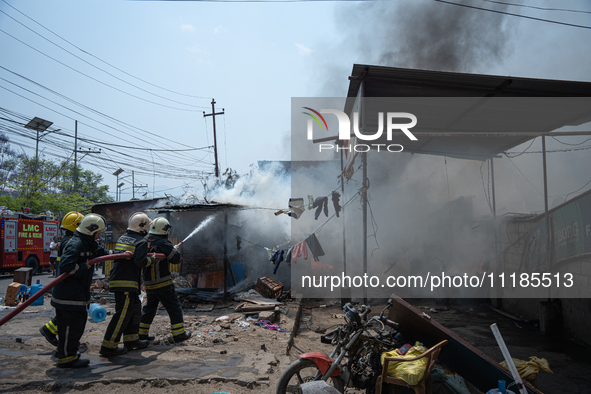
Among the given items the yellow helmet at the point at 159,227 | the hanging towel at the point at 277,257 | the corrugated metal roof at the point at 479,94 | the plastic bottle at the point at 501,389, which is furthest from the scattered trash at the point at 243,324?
the corrugated metal roof at the point at 479,94

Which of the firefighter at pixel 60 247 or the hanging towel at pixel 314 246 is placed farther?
the hanging towel at pixel 314 246

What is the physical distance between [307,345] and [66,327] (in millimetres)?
3800

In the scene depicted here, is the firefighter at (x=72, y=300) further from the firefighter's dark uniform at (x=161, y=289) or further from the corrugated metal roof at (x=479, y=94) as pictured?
the corrugated metal roof at (x=479, y=94)

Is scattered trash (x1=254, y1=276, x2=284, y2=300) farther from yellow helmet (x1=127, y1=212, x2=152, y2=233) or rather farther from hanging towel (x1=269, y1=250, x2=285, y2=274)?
yellow helmet (x1=127, y1=212, x2=152, y2=233)

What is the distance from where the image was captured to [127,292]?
15.2 feet

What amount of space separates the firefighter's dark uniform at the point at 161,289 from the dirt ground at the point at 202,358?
298 millimetres

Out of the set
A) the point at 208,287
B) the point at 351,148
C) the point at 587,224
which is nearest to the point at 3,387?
the point at 351,148

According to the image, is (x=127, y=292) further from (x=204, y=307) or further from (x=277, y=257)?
(x=277, y=257)

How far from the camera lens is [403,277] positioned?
12.2 m

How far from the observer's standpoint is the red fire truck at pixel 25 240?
46.8 ft

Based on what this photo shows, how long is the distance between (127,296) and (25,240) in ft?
48.2

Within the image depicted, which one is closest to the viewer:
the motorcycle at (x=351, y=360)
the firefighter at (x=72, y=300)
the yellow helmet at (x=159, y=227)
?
the motorcycle at (x=351, y=360)

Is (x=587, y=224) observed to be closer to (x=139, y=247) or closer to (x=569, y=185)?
(x=139, y=247)

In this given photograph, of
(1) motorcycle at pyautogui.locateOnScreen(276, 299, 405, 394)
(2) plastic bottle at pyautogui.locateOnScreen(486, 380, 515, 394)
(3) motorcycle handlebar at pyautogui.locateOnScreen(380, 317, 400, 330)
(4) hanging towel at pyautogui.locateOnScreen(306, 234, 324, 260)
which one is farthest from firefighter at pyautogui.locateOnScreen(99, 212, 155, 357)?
(4) hanging towel at pyautogui.locateOnScreen(306, 234, 324, 260)
